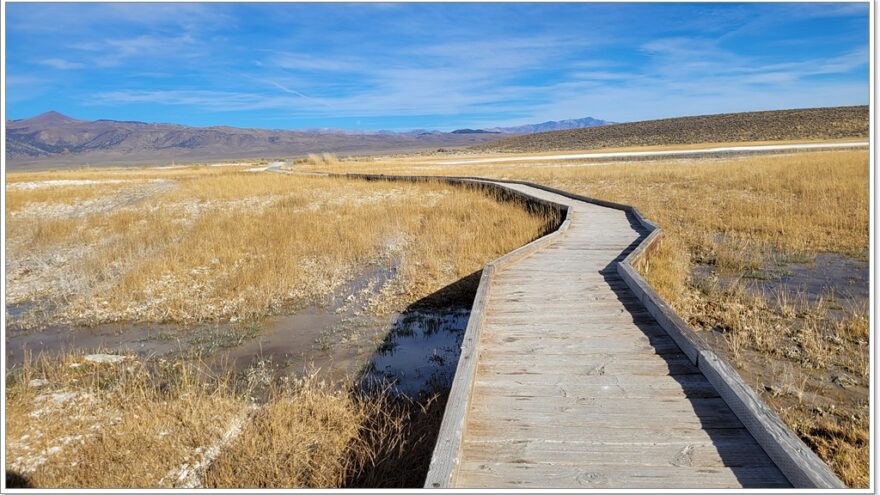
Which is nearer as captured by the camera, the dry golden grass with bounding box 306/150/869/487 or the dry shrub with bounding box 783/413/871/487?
the dry shrub with bounding box 783/413/871/487

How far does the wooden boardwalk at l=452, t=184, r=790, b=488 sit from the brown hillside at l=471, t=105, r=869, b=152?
68065 mm

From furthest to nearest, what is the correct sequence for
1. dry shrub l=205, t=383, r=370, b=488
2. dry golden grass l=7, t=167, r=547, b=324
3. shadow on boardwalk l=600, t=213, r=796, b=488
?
1. dry golden grass l=7, t=167, r=547, b=324
2. dry shrub l=205, t=383, r=370, b=488
3. shadow on boardwalk l=600, t=213, r=796, b=488

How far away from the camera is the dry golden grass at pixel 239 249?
8453 millimetres

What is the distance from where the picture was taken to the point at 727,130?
7369 cm

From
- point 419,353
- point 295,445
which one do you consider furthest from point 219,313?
point 295,445

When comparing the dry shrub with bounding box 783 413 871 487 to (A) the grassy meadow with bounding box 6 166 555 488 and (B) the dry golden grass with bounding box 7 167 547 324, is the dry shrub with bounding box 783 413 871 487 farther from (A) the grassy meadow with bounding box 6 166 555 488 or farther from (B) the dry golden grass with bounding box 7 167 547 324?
(B) the dry golden grass with bounding box 7 167 547 324

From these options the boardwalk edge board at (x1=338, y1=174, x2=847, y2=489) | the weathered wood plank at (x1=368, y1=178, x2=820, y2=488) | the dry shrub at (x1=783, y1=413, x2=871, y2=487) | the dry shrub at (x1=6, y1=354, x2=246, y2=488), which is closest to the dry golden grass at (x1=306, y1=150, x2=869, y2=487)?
the dry shrub at (x1=783, y1=413, x2=871, y2=487)

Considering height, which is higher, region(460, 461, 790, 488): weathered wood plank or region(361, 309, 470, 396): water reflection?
region(460, 461, 790, 488): weathered wood plank

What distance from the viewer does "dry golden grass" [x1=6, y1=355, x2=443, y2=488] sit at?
3.89 meters

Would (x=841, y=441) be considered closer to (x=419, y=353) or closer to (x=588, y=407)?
(x=588, y=407)

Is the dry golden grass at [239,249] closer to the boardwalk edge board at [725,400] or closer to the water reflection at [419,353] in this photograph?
the water reflection at [419,353]

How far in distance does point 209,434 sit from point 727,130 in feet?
276

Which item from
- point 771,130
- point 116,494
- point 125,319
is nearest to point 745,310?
point 116,494

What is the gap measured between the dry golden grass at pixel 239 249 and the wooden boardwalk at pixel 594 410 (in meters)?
3.76
